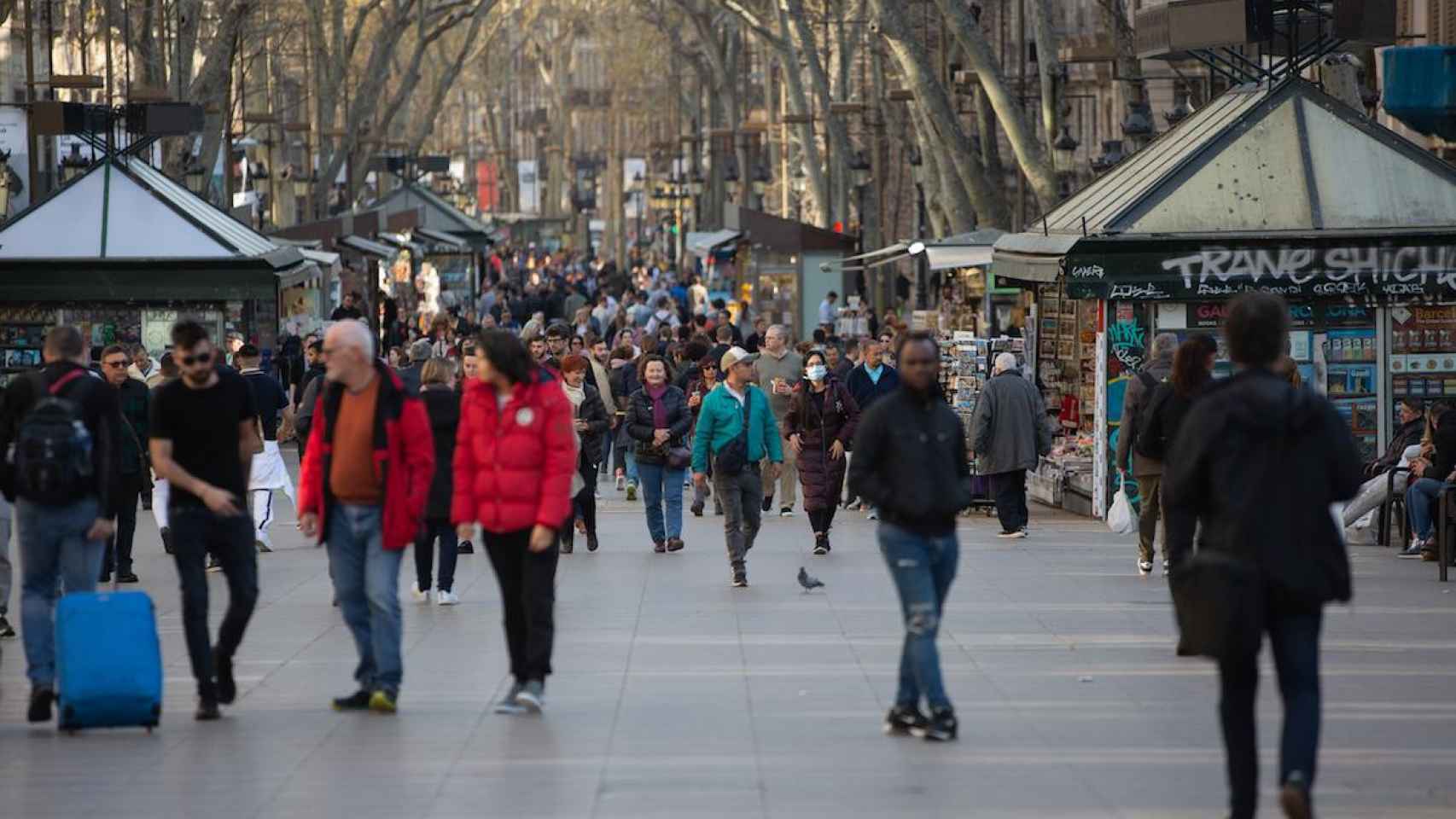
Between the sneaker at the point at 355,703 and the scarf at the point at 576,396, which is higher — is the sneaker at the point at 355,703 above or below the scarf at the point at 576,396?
below

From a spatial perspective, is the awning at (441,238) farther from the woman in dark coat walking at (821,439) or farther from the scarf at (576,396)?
the woman in dark coat walking at (821,439)

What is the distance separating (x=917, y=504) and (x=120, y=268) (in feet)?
59.9

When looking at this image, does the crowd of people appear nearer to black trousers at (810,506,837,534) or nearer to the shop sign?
black trousers at (810,506,837,534)

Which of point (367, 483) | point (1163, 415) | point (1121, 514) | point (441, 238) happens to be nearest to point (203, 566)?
point (367, 483)

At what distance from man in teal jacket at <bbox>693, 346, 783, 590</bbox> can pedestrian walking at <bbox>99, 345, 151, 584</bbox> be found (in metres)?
3.48

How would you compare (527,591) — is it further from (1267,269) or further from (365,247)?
(365,247)

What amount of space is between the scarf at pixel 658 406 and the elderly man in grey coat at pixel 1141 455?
11.7ft

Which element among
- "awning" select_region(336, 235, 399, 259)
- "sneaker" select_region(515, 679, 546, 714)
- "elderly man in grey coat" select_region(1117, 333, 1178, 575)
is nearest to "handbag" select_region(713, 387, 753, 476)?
"elderly man in grey coat" select_region(1117, 333, 1178, 575)

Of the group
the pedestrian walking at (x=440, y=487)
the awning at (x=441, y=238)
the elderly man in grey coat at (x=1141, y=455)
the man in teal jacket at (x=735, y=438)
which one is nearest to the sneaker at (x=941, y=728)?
the pedestrian walking at (x=440, y=487)

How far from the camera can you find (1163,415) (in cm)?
1370

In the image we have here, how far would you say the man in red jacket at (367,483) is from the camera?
10.2 m

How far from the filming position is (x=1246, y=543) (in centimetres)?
738

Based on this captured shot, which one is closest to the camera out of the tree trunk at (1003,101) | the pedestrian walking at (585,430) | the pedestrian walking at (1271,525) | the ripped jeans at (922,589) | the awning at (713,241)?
the pedestrian walking at (1271,525)

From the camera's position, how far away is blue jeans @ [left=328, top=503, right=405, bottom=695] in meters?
10.3
